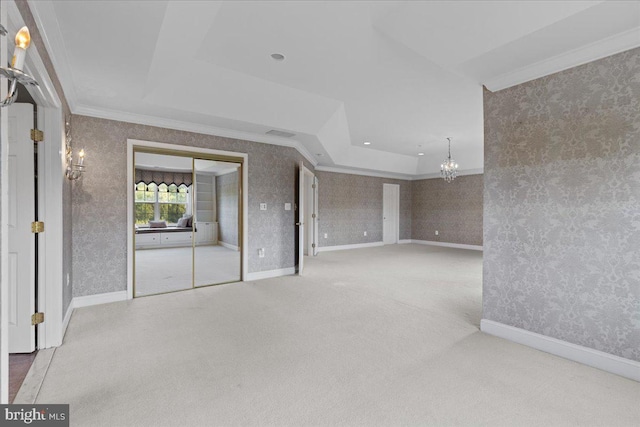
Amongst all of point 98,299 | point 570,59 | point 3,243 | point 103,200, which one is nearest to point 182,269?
point 98,299

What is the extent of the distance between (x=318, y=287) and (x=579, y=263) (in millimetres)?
3217

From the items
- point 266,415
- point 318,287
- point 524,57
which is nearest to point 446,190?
point 318,287

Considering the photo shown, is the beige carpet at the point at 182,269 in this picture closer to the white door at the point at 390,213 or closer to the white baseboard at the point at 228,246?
the white baseboard at the point at 228,246

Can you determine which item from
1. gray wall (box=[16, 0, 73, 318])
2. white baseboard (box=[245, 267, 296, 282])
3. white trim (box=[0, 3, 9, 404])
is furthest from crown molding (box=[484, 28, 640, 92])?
white baseboard (box=[245, 267, 296, 282])

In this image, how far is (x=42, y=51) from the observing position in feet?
7.27

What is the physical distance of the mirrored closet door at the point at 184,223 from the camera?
16.0 feet

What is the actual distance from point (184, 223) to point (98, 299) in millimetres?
3234

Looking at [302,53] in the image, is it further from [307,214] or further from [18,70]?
Answer: [307,214]

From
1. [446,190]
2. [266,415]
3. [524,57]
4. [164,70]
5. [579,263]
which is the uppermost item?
[164,70]

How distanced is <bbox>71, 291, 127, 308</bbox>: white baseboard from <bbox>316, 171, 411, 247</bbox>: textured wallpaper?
541cm

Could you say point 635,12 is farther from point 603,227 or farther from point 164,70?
point 164,70

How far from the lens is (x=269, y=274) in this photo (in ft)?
17.5

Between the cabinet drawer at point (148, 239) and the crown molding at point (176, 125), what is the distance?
335 cm

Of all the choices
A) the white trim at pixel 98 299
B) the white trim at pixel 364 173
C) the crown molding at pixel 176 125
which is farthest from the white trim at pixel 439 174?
the white trim at pixel 98 299
